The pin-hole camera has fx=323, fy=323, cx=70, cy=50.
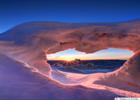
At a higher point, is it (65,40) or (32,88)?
(65,40)

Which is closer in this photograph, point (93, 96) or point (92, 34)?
point (93, 96)

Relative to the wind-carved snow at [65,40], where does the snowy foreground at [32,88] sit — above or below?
below

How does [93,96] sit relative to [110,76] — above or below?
below

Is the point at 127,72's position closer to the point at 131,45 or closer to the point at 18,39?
the point at 131,45

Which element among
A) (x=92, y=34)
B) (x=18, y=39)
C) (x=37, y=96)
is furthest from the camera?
(x=92, y=34)

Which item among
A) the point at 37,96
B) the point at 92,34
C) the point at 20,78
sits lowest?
the point at 37,96

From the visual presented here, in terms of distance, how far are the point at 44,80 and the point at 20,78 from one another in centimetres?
34

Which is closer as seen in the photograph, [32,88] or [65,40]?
Result: [32,88]

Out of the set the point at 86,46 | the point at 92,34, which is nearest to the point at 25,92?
the point at 92,34

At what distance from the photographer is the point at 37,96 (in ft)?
14.0

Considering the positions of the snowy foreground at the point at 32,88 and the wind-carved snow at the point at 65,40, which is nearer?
the snowy foreground at the point at 32,88

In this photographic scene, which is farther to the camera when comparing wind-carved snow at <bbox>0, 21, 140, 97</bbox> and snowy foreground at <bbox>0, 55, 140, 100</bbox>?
wind-carved snow at <bbox>0, 21, 140, 97</bbox>

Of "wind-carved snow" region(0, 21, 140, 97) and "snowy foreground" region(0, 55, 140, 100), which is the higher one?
"wind-carved snow" region(0, 21, 140, 97)

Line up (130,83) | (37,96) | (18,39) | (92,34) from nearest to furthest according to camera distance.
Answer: (37,96), (18,39), (92,34), (130,83)
